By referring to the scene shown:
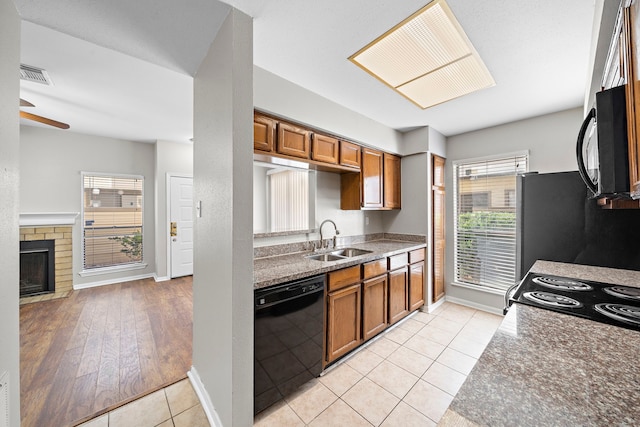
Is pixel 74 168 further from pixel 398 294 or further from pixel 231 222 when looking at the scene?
pixel 398 294

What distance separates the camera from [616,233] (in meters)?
1.71

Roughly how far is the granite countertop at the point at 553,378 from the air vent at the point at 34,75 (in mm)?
3713

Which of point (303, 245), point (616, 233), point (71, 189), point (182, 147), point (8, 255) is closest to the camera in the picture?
point (8, 255)

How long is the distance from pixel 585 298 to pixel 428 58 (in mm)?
1754

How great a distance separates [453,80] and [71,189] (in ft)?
18.7

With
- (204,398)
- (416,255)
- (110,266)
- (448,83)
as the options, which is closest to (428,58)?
(448,83)

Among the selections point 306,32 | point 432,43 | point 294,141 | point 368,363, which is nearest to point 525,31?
point 432,43

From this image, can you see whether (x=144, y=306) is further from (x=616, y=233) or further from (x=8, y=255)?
(x=616, y=233)

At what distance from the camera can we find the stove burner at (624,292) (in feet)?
3.73

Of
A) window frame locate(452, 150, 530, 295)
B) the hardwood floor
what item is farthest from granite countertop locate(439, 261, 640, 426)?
window frame locate(452, 150, 530, 295)

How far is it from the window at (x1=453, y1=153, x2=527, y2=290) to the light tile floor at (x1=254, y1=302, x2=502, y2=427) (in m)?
0.78

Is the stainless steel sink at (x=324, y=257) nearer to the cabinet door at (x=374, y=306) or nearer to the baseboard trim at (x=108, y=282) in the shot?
the cabinet door at (x=374, y=306)

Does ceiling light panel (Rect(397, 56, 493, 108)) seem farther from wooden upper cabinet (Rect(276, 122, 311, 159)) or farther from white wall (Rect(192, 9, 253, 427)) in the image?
white wall (Rect(192, 9, 253, 427))

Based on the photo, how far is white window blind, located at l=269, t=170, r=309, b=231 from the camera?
8.34 feet
